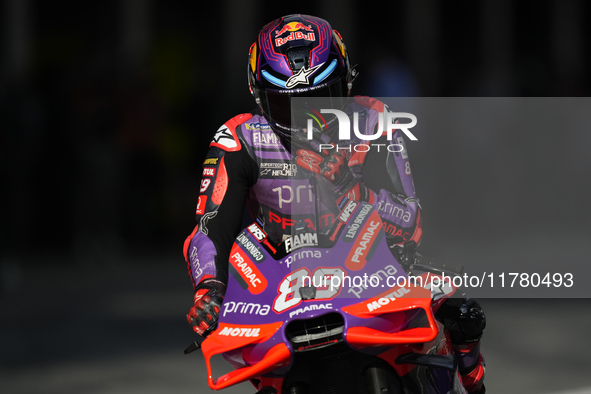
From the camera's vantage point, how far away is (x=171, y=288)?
23.9 feet

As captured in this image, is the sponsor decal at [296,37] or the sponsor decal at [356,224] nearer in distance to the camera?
the sponsor decal at [356,224]

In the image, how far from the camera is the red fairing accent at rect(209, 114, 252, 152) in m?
2.60

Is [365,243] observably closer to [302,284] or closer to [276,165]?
[302,284]

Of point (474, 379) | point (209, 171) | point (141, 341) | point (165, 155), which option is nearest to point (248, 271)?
point (209, 171)

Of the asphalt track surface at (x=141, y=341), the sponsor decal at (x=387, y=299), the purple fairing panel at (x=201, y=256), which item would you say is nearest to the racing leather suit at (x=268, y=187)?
the purple fairing panel at (x=201, y=256)

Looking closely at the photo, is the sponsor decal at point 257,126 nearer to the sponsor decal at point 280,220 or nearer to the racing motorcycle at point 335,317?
the sponsor decal at point 280,220

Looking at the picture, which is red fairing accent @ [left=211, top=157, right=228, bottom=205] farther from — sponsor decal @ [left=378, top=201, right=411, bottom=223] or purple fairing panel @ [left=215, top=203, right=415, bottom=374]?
sponsor decal @ [left=378, top=201, right=411, bottom=223]

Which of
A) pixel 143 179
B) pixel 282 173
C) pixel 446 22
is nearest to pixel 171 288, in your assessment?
pixel 143 179

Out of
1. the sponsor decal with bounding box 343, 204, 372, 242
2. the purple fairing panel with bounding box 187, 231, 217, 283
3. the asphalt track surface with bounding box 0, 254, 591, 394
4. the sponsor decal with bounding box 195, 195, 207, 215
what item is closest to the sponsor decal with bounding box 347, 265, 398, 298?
the sponsor decal with bounding box 343, 204, 372, 242

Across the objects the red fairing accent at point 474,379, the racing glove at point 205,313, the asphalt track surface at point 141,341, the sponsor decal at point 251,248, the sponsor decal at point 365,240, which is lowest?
the asphalt track surface at point 141,341

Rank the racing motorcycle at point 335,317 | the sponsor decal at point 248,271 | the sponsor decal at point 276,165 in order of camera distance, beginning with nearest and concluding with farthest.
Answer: the racing motorcycle at point 335,317 < the sponsor decal at point 248,271 < the sponsor decal at point 276,165

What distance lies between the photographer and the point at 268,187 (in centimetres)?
253

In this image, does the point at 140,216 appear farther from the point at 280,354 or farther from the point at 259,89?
the point at 280,354

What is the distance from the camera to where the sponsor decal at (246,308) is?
1943mm
